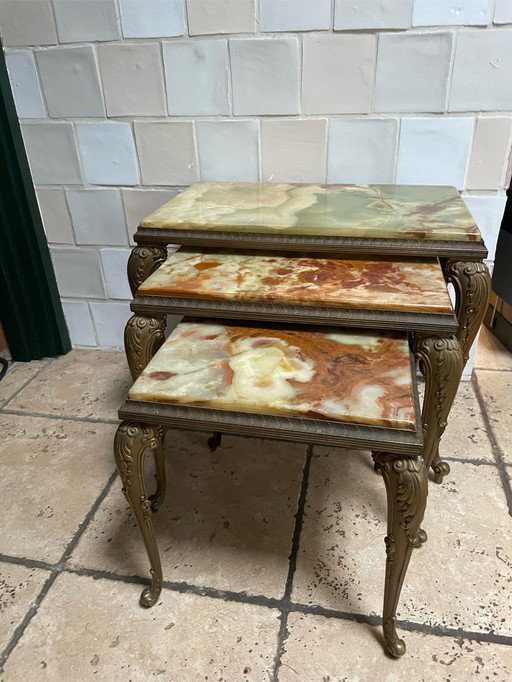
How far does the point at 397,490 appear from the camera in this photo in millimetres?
930

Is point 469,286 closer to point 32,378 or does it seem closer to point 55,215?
point 55,215

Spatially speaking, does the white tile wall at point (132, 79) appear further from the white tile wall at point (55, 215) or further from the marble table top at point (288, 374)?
the marble table top at point (288, 374)

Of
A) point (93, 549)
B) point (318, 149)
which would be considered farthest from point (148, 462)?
point (318, 149)

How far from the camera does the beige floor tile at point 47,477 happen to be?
Answer: 140 cm

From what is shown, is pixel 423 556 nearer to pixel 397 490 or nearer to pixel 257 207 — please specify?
pixel 397 490

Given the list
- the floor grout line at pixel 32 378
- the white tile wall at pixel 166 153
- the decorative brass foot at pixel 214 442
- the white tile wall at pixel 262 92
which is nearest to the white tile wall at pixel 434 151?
the white tile wall at pixel 262 92

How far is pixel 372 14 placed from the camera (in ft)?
4.90

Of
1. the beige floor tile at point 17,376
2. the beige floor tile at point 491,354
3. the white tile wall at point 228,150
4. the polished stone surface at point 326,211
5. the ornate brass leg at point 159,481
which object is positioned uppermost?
the white tile wall at point 228,150

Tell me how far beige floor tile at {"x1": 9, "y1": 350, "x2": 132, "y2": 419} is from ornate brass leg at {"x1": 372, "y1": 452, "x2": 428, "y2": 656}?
3.66ft

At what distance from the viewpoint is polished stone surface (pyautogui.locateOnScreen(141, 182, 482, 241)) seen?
1255mm

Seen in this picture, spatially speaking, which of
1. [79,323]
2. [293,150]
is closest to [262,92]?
[293,150]

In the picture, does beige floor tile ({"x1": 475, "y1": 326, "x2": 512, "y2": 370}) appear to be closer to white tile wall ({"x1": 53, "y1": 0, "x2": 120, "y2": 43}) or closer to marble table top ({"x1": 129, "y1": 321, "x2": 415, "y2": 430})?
marble table top ({"x1": 129, "y1": 321, "x2": 415, "y2": 430})

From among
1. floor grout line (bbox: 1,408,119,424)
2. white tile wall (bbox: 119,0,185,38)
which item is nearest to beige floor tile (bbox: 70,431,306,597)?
floor grout line (bbox: 1,408,119,424)

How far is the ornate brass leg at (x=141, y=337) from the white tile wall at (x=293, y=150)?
77cm
